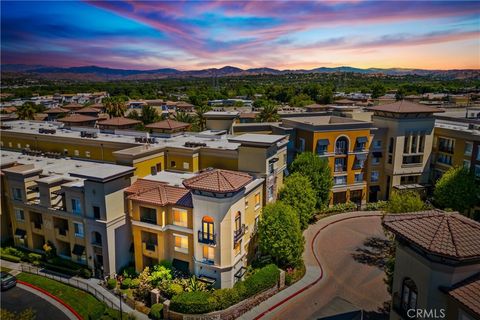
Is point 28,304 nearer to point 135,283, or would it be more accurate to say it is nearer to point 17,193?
point 135,283

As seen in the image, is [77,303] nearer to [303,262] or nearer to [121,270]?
[121,270]

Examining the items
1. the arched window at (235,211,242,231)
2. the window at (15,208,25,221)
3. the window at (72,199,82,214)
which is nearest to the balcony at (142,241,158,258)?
the window at (72,199,82,214)

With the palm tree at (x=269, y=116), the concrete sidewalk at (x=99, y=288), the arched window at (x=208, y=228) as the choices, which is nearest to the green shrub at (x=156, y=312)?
the concrete sidewalk at (x=99, y=288)

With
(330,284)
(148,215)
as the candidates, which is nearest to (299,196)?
(330,284)

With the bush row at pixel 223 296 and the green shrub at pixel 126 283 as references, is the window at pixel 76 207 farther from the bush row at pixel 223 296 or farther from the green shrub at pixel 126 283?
the bush row at pixel 223 296

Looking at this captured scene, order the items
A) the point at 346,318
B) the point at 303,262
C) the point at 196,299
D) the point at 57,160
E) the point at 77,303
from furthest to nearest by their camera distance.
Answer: the point at 57,160 → the point at 303,262 → the point at 77,303 → the point at 196,299 → the point at 346,318

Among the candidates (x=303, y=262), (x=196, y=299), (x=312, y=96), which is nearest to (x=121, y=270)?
(x=196, y=299)

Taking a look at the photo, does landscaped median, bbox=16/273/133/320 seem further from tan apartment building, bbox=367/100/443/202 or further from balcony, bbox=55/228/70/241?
tan apartment building, bbox=367/100/443/202

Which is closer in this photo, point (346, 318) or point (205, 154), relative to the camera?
point (346, 318)
